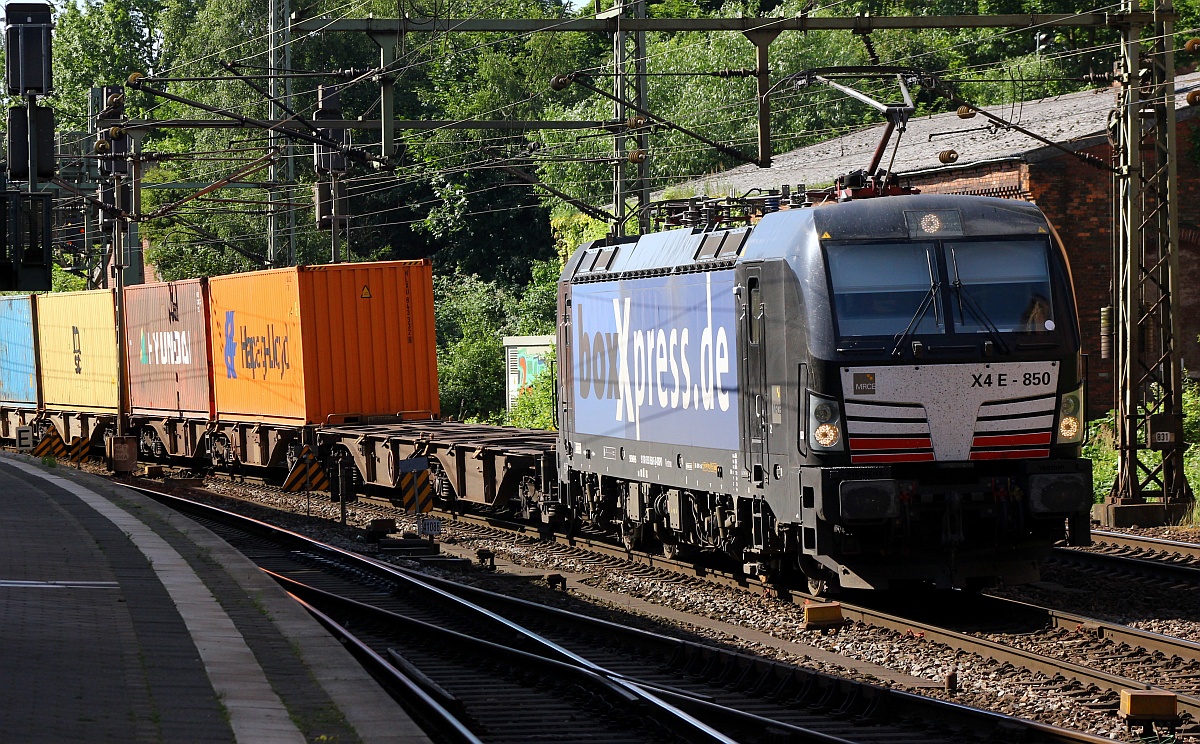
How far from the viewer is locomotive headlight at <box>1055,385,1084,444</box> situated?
13234 millimetres

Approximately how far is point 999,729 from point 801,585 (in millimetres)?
6322

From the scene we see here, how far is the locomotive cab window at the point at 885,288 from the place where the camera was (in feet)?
42.6

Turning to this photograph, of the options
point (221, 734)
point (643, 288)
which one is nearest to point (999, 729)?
point (221, 734)

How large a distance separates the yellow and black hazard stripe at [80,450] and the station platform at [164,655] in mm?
21918

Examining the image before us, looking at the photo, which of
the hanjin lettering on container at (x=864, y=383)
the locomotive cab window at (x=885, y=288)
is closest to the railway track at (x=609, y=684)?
the hanjin lettering on container at (x=864, y=383)

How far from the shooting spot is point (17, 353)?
44.2 m

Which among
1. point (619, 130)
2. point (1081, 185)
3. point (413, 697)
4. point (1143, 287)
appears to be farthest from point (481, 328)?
point (413, 697)

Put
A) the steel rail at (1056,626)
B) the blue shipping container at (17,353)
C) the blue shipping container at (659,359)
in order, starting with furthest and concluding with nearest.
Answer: the blue shipping container at (17,353) → the blue shipping container at (659,359) → the steel rail at (1056,626)

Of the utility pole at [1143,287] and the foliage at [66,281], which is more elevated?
the foliage at [66,281]

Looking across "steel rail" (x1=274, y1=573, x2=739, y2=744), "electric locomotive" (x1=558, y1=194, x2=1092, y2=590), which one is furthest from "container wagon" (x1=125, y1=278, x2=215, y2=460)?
"electric locomotive" (x1=558, y1=194, x2=1092, y2=590)

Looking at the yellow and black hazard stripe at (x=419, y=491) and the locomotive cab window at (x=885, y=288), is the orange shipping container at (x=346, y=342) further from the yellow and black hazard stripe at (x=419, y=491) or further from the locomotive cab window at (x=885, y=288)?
the locomotive cab window at (x=885, y=288)

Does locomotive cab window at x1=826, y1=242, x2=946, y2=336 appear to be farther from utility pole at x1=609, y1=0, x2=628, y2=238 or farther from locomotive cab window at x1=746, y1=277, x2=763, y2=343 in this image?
utility pole at x1=609, y1=0, x2=628, y2=238

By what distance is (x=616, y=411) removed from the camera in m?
17.7

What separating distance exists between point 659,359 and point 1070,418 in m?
4.54
